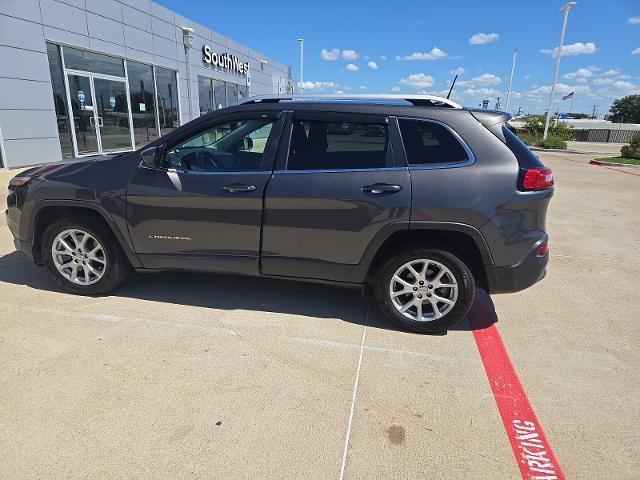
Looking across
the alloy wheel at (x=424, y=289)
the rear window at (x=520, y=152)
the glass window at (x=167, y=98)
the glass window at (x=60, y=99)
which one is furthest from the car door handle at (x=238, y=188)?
the glass window at (x=167, y=98)

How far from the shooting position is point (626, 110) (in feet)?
252

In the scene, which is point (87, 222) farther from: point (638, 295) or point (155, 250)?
point (638, 295)

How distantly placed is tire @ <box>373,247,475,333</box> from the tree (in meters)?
92.0

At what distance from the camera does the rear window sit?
9.81ft

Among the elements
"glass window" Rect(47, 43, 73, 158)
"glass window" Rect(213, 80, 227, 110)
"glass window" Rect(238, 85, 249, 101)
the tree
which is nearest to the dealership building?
"glass window" Rect(47, 43, 73, 158)

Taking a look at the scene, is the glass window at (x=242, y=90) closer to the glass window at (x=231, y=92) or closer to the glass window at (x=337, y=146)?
the glass window at (x=231, y=92)

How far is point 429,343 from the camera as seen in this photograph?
3.20 m

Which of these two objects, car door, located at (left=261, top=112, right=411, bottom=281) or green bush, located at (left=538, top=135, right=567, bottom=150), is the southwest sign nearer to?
car door, located at (left=261, top=112, right=411, bottom=281)

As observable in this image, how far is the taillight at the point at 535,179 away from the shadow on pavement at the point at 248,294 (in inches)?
48.8

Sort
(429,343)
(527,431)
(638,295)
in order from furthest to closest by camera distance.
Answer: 1. (638,295)
2. (429,343)
3. (527,431)

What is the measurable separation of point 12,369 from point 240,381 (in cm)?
150

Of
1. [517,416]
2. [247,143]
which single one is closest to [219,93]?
[247,143]

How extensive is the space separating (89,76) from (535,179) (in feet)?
42.5

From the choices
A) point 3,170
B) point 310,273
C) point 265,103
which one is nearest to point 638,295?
point 310,273
